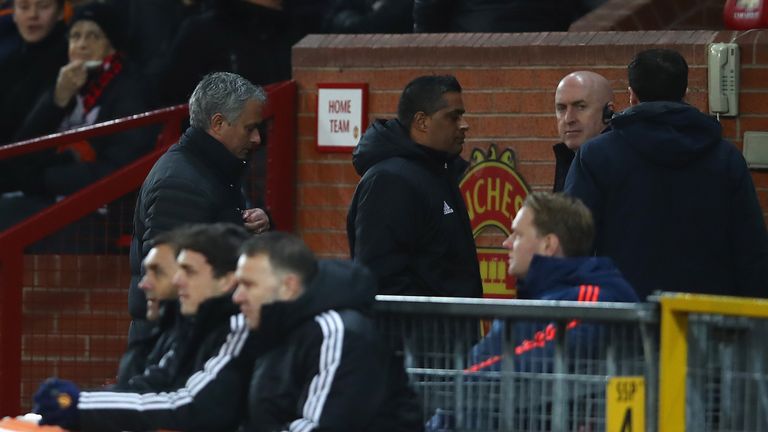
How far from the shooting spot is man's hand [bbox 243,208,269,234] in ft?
22.1

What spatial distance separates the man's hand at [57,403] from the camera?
514 cm

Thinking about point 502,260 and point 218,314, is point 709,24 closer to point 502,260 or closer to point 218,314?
point 502,260

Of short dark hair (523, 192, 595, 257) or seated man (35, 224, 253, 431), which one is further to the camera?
short dark hair (523, 192, 595, 257)

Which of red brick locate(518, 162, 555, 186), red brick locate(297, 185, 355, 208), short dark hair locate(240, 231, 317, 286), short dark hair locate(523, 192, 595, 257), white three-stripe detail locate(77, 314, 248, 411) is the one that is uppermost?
red brick locate(518, 162, 555, 186)

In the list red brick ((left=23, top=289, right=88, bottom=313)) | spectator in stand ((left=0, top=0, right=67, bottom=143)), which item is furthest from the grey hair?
spectator in stand ((left=0, top=0, right=67, bottom=143))

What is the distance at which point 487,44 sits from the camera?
880 centimetres

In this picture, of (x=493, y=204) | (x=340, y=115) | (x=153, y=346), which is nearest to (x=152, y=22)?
(x=340, y=115)

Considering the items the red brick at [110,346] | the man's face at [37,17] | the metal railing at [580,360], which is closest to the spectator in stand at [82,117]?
the man's face at [37,17]

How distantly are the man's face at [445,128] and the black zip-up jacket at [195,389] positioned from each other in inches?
71.5

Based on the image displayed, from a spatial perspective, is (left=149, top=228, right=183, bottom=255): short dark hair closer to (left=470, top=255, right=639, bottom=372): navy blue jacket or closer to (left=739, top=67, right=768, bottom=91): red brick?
(left=470, top=255, right=639, bottom=372): navy blue jacket

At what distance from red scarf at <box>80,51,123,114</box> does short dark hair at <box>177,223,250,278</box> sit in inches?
189

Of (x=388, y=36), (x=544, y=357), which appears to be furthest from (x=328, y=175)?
(x=544, y=357)

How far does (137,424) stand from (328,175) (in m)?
4.22

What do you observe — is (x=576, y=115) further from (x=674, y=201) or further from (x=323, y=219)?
(x=323, y=219)
